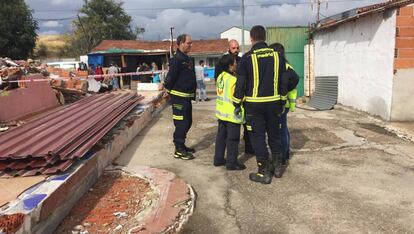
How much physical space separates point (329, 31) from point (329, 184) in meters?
9.39

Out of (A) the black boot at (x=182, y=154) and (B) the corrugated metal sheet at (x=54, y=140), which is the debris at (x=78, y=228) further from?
(A) the black boot at (x=182, y=154)

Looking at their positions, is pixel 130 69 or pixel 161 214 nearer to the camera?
pixel 161 214

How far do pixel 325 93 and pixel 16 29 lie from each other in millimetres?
30830

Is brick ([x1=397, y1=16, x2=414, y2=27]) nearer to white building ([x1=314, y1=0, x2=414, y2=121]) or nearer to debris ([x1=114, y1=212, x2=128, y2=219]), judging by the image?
white building ([x1=314, y1=0, x2=414, y2=121])

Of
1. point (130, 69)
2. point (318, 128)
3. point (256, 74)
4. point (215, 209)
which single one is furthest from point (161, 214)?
point (130, 69)

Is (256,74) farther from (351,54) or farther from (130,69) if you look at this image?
(130,69)

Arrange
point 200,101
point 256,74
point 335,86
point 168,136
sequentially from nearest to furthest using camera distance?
1. point 256,74
2. point 168,136
3. point 335,86
4. point 200,101

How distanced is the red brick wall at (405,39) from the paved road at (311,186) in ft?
5.98

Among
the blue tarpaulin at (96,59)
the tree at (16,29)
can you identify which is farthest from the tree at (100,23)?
the blue tarpaulin at (96,59)

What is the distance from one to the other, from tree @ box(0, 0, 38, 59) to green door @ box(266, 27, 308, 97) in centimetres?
2678

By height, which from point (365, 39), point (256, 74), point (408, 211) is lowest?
point (408, 211)

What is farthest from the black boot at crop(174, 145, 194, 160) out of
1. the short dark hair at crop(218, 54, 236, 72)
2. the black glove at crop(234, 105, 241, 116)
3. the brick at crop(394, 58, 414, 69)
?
the brick at crop(394, 58, 414, 69)

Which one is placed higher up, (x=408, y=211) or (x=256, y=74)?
(x=256, y=74)

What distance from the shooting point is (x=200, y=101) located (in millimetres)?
15234
